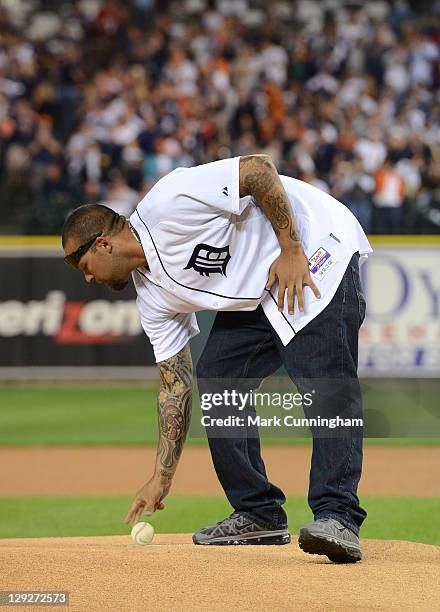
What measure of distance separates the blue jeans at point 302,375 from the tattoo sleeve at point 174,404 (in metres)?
0.08

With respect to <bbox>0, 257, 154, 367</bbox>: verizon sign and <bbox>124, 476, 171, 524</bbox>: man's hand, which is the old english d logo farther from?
<bbox>0, 257, 154, 367</bbox>: verizon sign

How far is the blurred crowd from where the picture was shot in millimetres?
15711

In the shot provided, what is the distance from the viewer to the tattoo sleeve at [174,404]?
18.0 ft

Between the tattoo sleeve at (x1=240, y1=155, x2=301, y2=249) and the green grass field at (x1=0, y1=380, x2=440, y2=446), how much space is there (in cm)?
553

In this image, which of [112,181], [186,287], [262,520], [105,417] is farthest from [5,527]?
[112,181]

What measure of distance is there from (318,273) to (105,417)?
7437mm

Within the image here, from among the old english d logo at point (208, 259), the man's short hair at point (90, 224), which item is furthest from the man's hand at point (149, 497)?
the man's short hair at point (90, 224)

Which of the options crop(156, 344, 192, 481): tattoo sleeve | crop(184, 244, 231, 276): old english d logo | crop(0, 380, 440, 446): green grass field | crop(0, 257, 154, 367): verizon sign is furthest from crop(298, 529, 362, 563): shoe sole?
crop(0, 257, 154, 367): verizon sign

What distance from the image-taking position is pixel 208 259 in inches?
205

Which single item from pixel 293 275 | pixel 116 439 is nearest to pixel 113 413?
pixel 116 439

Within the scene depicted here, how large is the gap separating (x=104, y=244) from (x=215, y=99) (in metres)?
13.0

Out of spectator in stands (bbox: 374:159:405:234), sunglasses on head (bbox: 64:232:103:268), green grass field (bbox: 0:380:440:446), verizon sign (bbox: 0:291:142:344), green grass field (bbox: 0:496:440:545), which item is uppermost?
sunglasses on head (bbox: 64:232:103:268)

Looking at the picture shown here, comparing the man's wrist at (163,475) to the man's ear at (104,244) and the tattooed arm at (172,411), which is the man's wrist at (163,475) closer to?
the tattooed arm at (172,411)

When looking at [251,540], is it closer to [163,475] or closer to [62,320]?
[163,475]
